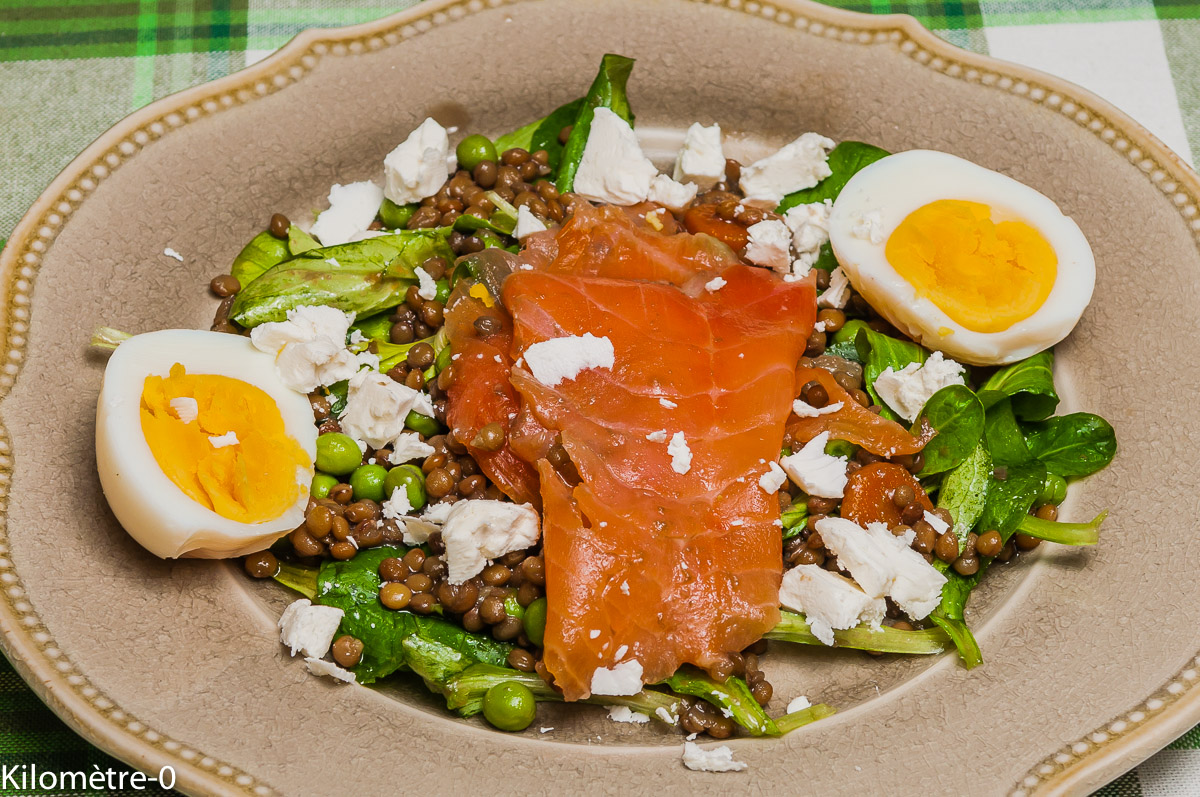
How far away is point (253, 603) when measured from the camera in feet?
11.3

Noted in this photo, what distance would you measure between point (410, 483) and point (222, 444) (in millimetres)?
694

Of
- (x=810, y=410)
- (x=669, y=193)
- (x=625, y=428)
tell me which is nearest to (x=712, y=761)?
(x=625, y=428)

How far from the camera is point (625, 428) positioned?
3.31 metres

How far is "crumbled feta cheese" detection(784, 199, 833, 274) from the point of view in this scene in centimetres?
394

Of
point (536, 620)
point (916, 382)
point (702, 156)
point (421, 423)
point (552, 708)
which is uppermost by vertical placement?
point (702, 156)

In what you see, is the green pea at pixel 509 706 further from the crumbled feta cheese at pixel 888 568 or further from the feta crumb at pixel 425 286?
the feta crumb at pixel 425 286

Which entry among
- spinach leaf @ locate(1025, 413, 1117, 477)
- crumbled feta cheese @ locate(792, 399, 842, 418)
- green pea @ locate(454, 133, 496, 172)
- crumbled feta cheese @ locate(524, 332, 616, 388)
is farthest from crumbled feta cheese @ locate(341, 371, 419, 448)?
spinach leaf @ locate(1025, 413, 1117, 477)

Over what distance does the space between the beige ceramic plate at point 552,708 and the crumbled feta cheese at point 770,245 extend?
0.77 m

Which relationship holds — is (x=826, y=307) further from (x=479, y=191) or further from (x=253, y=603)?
(x=253, y=603)

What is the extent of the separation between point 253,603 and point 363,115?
2.17m

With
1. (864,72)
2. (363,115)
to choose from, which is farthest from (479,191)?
(864,72)

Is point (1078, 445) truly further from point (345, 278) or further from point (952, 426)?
point (345, 278)

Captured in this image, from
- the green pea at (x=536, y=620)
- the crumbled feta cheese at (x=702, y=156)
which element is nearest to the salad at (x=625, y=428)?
the green pea at (x=536, y=620)

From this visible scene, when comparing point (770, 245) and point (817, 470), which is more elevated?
point (770, 245)
